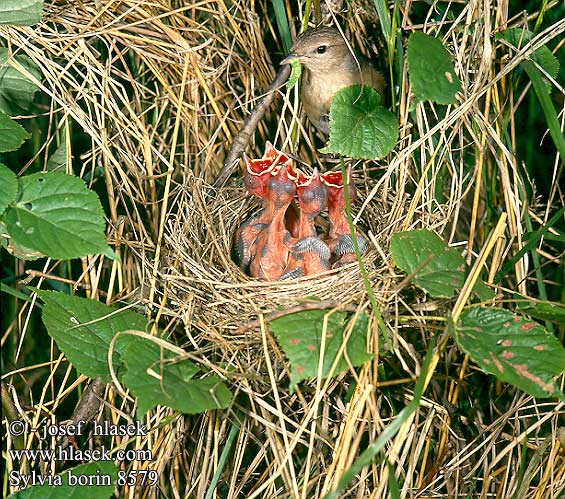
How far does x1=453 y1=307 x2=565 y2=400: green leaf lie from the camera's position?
1.33m

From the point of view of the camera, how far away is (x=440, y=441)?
1726mm

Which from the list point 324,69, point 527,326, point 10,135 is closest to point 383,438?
point 527,326

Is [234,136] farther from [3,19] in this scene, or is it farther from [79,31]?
[3,19]

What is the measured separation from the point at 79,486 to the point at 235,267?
61 centimetres

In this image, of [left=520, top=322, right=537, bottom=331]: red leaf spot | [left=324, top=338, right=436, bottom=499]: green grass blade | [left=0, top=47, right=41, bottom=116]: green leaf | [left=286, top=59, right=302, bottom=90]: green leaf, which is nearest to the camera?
[left=324, top=338, right=436, bottom=499]: green grass blade

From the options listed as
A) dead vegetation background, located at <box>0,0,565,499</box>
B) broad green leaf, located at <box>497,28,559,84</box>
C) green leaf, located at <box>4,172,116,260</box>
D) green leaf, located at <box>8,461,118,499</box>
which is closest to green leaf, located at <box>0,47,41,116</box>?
dead vegetation background, located at <box>0,0,565,499</box>

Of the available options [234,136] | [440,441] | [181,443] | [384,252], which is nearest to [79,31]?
[234,136]

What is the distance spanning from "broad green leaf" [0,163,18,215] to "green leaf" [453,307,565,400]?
0.78 m

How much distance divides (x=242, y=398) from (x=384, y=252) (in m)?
0.46

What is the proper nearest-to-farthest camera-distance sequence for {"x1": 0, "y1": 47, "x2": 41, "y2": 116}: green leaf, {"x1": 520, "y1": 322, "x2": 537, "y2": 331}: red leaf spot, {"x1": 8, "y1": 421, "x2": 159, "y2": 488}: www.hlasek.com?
{"x1": 520, "y1": 322, "x2": 537, "y2": 331}: red leaf spot
{"x1": 8, "y1": 421, "x2": 159, "y2": 488}: www.hlasek.com
{"x1": 0, "y1": 47, "x2": 41, "y2": 116}: green leaf

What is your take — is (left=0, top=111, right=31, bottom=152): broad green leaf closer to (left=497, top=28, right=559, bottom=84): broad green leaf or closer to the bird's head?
the bird's head

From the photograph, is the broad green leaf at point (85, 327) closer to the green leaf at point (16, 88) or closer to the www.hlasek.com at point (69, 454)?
the www.hlasek.com at point (69, 454)

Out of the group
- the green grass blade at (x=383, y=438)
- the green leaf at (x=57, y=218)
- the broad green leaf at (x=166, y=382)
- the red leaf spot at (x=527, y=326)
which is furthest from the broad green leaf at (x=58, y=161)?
the red leaf spot at (x=527, y=326)

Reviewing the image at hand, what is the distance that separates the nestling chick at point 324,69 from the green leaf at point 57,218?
0.72m
